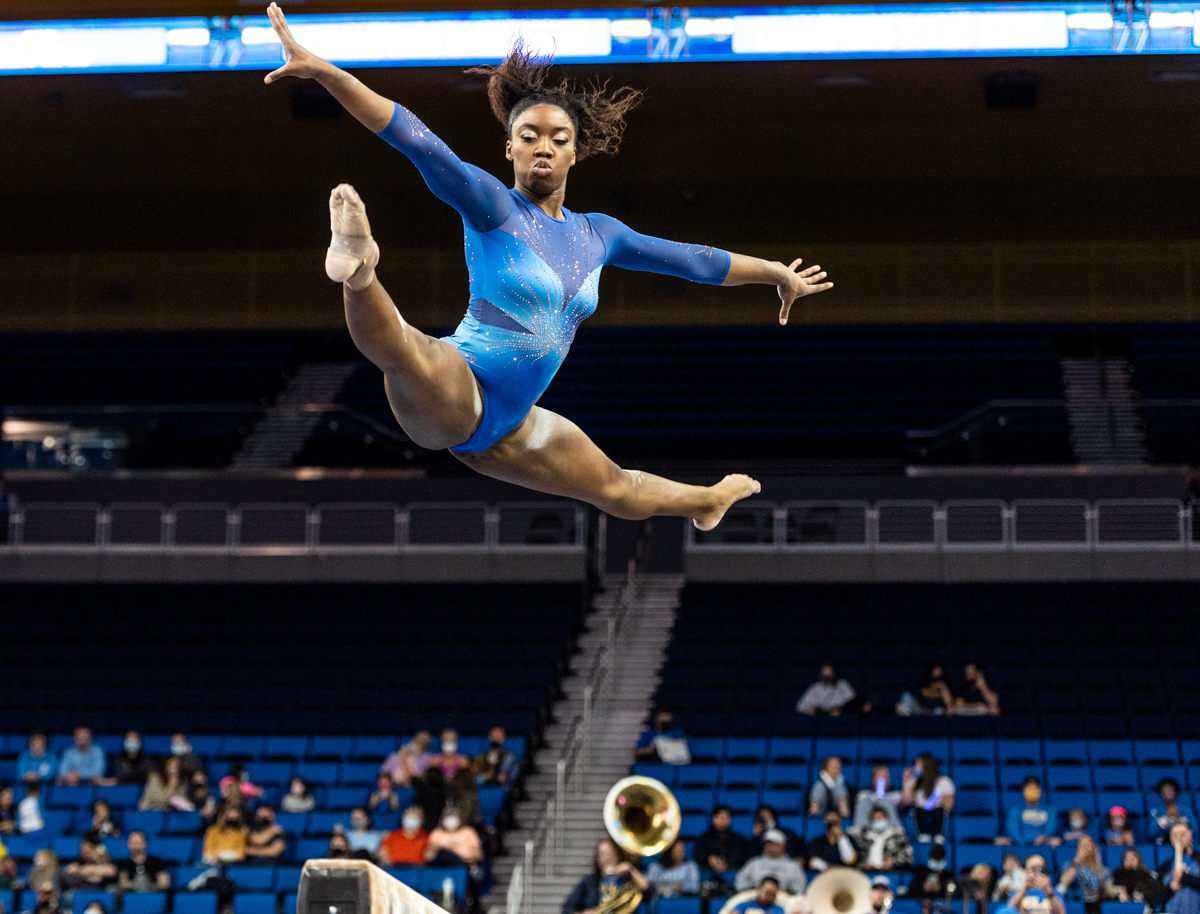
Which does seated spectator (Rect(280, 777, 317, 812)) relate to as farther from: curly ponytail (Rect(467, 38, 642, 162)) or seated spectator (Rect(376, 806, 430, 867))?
curly ponytail (Rect(467, 38, 642, 162))

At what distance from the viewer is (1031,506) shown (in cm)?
1556

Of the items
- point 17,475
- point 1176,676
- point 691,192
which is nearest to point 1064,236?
point 691,192

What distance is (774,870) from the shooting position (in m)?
10.2

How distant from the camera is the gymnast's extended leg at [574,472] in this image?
4340 mm

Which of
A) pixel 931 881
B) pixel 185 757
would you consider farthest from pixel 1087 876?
pixel 185 757

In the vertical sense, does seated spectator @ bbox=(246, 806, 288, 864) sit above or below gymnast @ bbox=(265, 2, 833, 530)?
below

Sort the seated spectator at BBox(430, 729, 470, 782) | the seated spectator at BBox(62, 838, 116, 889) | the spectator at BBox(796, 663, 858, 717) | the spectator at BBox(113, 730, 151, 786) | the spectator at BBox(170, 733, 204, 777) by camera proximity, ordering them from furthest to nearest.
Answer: the spectator at BBox(796, 663, 858, 717)
the spectator at BBox(113, 730, 151, 786)
the spectator at BBox(170, 733, 204, 777)
the seated spectator at BBox(430, 729, 470, 782)
the seated spectator at BBox(62, 838, 116, 889)

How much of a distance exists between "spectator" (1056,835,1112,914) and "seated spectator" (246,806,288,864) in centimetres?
560

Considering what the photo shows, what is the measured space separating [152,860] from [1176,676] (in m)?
8.79

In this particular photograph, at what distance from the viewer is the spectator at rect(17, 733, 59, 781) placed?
41.7 ft

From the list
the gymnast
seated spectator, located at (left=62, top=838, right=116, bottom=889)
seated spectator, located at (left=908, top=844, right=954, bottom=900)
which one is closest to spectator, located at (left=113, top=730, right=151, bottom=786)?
seated spectator, located at (left=62, top=838, right=116, bottom=889)

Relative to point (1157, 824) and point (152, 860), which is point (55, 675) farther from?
point (1157, 824)

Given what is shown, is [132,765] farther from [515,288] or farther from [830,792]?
[515,288]

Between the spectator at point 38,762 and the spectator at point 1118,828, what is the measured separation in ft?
28.2
